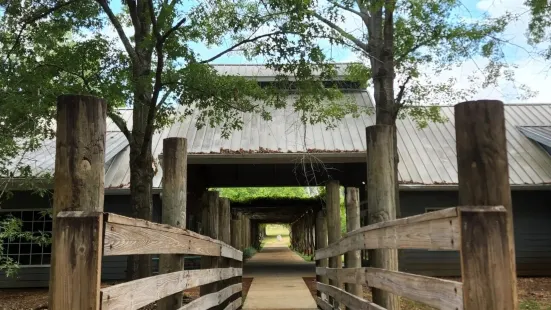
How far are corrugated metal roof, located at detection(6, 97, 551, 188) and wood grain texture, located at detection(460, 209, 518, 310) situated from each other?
34.4 feet

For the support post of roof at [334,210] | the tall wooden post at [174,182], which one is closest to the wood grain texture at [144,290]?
the tall wooden post at [174,182]

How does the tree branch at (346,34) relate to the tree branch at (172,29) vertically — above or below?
above

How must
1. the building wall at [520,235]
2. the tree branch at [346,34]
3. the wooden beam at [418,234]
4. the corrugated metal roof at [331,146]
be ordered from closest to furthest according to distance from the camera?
the wooden beam at [418,234]
the tree branch at [346,34]
the corrugated metal roof at [331,146]
the building wall at [520,235]

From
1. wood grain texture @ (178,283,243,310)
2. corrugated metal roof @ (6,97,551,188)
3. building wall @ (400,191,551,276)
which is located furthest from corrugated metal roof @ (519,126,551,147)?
wood grain texture @ (178,283,243,310)

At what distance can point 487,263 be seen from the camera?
2295mm

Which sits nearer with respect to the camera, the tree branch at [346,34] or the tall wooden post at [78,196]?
the tall wooden post at [78,196]

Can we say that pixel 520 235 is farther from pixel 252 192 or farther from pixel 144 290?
pixel 252 192

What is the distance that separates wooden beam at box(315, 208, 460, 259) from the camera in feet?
8.11

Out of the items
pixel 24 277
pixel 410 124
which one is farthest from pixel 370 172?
pixel 410 124

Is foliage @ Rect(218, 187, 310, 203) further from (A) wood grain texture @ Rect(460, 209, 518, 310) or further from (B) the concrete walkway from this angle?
(A) wood grain texture @ Rect(460, 209, 518, 310)

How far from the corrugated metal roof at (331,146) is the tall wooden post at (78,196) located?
10439 mm

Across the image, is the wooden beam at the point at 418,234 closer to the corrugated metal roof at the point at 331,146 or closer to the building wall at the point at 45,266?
the corrugated metal roof at the point at 331,146

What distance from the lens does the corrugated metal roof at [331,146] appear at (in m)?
13.6

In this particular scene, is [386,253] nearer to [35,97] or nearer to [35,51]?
[35,97]
